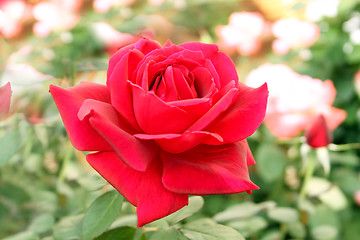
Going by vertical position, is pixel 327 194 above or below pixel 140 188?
below

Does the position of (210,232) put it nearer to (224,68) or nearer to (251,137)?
(224,68)

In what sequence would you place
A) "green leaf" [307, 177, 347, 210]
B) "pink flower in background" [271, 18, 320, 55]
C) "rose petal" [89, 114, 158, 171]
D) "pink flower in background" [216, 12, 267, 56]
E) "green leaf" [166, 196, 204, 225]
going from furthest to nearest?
"pink flower in background" [216, 12, 267, 56], "pink flower in background" [271, 18, 320, 55], "green leaf" [307, 177, 347, 210], "green leaf" [166, 196, 204, 225], "rose petal" [89, 114, 158, 171]

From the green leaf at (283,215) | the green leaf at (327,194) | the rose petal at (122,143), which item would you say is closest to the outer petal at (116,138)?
the rose petal at (122,143)

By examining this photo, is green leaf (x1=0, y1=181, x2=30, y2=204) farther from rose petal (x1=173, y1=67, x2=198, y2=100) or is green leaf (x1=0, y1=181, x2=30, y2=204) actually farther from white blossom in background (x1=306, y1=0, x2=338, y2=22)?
white blossom in background (x1=306, y1=0, x2=338, y2=22)

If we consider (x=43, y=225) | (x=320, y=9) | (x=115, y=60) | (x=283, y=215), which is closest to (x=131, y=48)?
(x=115, y=60)

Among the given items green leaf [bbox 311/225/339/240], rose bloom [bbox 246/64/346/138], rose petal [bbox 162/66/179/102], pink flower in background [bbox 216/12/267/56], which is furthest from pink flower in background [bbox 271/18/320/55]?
rose petal [bbox 162/66/179/102]
